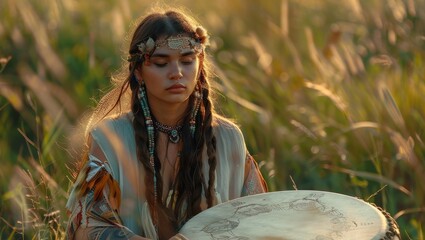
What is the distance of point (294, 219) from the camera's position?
3.89 meters

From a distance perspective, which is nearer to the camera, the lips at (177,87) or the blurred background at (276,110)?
the lips at (177,87)

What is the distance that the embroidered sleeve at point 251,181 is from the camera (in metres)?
4.61

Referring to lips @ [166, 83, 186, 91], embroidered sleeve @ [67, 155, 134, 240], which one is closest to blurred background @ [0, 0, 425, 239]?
embroidered sleeve @ [67, 155, 134, 240]

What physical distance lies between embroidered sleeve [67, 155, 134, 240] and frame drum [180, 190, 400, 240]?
35 cm


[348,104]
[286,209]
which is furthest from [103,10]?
[286,209]

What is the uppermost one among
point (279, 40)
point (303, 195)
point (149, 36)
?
point (149, 36)

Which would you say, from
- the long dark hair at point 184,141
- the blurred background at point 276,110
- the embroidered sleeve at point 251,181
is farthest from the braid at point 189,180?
the blurred background at point 276,110

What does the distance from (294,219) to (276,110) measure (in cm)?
283

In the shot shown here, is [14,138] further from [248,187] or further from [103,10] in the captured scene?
[103,10]

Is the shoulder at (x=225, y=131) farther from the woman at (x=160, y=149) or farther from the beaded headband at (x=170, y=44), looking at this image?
the beaded headband at (x=170, y=44)

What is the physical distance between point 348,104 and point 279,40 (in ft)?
11.1

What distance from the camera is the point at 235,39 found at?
9.57m

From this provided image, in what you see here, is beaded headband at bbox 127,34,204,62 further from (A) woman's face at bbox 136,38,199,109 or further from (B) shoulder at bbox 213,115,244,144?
(B) shoulder at bbox 213,115,244,144

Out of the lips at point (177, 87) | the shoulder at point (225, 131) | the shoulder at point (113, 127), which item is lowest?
the shoulder at point (225, 131)
